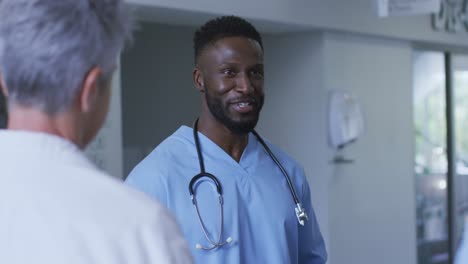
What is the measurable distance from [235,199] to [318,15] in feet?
9.66

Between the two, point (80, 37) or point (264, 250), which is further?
point (264, 250)

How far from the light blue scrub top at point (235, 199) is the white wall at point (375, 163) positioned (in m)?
2.81

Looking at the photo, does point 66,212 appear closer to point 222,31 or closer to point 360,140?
point 222,31

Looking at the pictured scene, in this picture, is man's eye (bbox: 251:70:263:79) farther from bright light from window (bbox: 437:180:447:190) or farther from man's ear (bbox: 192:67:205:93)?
bright light from window (bbox: 437:180:447:190)

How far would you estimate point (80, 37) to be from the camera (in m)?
1.01

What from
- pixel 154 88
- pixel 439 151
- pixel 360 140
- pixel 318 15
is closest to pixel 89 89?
pixel 318 15

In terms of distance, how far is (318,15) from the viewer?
16.1 ft

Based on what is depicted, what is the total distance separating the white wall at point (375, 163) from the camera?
16.9 ft

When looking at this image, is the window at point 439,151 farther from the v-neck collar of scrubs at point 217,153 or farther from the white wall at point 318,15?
the v-neck collar of scrubs at point 217,153

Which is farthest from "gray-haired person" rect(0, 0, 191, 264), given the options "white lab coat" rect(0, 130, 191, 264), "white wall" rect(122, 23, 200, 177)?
"white wall" rect(122, 23, 200, 177)

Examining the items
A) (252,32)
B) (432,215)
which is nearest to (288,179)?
(252,32)

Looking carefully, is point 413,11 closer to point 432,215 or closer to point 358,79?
point 358,79

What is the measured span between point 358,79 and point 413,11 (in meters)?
0.60

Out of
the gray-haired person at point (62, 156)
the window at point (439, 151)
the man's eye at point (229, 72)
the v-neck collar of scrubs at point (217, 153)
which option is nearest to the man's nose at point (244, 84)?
the man's eye at point (229, 72)
